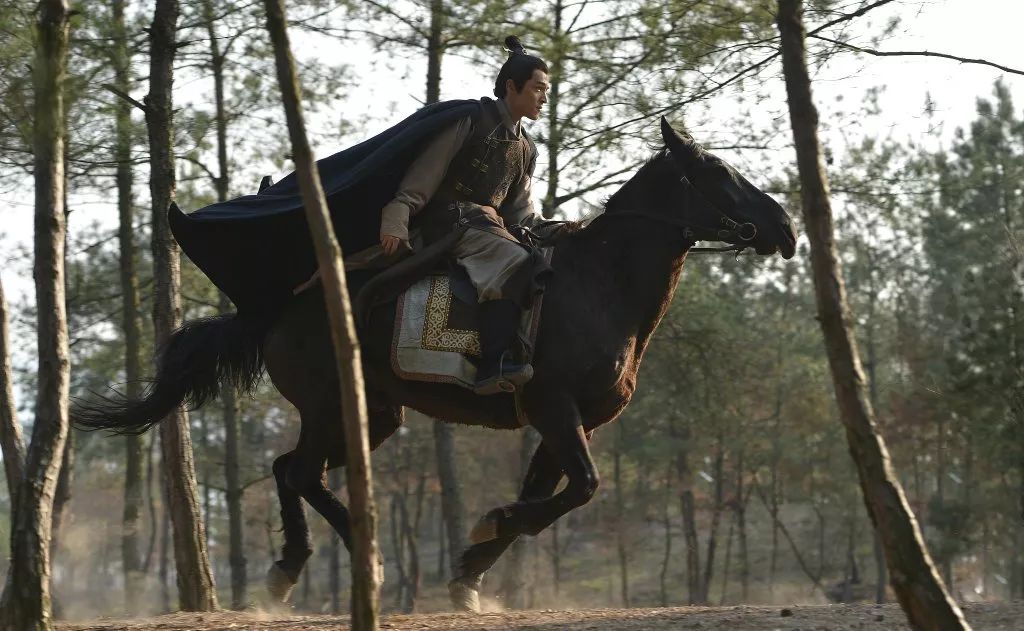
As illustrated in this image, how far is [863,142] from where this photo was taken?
45.5 ft

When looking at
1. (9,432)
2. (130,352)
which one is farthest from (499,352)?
(130,352)

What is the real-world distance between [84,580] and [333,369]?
75511 millimetres

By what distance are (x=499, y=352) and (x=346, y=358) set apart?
2109mm

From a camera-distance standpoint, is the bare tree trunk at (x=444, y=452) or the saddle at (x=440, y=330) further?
the bare tree trunk at (x=444, y=452)

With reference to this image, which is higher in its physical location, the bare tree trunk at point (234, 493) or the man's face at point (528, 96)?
the man's face at point (528, 96)

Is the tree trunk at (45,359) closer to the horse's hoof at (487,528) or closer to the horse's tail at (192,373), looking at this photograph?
the horse's tail at (192,373)

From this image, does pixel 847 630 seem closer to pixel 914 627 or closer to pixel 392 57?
pixel 914 627

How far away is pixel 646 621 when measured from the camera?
24.1 ft

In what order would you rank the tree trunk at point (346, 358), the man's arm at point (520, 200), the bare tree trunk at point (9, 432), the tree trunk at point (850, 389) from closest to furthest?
1. the tree trunk at point (346, 358)
2. the tree trunk at point (850, 389)
3. the man's arm at point (520, 200)
4. the bare tree trunk at point (9, 432)

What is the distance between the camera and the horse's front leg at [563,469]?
7.39 metres

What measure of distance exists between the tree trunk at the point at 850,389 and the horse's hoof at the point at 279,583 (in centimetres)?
425

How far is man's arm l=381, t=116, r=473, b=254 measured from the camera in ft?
25.9

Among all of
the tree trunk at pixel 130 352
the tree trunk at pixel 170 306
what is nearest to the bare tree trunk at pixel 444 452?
the tree trunk at pixel 130 352

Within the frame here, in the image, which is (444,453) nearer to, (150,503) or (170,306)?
(170,306)
